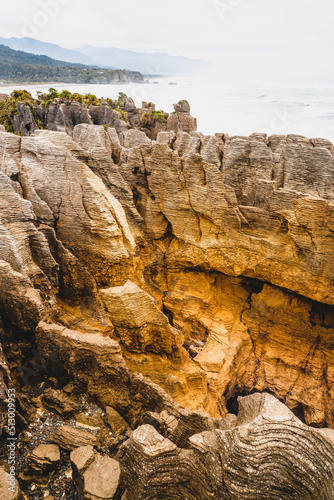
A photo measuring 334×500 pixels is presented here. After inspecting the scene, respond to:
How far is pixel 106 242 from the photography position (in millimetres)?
13523

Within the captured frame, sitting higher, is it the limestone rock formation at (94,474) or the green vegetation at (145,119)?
the green vegetation at (145,119)

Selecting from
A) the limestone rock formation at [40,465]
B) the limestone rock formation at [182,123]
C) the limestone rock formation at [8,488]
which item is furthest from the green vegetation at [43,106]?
the limestone rock formation at [8,488]

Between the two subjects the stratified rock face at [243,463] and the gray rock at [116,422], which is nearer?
the stratified rock face at [243,463]

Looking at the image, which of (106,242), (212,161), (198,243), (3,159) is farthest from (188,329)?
(3,159)

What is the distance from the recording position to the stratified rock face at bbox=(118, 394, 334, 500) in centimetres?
606

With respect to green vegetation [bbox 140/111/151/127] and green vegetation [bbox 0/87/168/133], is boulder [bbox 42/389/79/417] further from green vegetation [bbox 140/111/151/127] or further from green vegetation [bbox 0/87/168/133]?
green vegetation [bbox 140/111/151/127]

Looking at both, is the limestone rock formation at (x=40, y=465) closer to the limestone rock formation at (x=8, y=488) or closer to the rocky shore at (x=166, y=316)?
the rocky shore at (x=166, y=316)

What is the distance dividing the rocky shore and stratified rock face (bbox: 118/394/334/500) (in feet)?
0.09

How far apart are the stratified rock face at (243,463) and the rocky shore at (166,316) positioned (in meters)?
0.03

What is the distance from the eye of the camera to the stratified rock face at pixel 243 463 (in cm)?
606

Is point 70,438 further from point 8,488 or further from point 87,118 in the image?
point 87,118

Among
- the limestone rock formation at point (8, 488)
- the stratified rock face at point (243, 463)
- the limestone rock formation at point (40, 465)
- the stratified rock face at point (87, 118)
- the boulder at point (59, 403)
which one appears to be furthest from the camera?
the stratified rock face at point (87, 118)

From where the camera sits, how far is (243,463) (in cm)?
618

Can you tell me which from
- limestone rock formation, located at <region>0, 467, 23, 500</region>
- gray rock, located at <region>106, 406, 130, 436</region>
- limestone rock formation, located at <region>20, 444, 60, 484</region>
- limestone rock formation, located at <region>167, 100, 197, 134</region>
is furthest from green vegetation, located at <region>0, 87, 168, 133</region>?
limestone rock formation, located at <region>0, 467, 23, 500</region>
